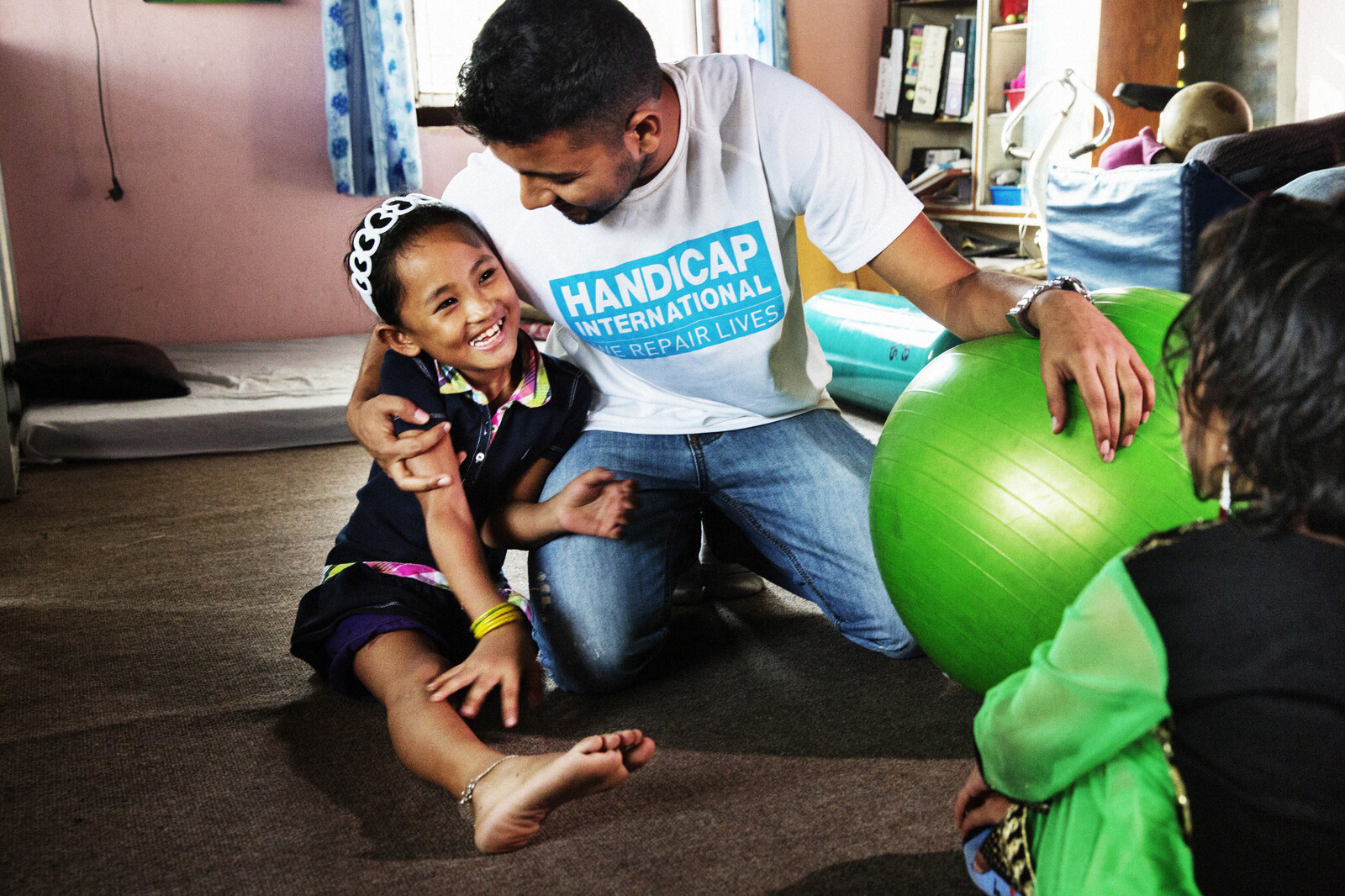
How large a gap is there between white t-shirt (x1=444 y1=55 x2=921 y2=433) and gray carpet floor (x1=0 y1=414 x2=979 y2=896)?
44cm

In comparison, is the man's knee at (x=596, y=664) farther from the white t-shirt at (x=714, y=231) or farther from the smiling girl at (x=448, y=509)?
the white t-shirt at (x=714, y=231)

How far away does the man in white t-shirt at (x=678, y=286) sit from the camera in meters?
1.29

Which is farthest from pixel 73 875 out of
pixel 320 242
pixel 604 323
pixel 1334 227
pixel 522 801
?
pixel 320 242

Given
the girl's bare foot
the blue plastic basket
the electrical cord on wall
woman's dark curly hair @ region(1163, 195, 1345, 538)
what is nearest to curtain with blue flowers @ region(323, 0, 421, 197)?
the electrical cord on wall

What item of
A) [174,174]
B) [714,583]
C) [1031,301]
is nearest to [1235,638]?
[1031,301]

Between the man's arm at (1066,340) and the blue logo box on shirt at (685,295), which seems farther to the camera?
the blue logo box on shirt at (685,295)

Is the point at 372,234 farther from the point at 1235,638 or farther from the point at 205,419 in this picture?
the point at 205,419

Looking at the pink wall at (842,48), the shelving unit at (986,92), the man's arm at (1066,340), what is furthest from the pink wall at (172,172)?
the man's arm at (1066,340)

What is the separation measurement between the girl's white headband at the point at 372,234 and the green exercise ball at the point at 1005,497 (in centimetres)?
75

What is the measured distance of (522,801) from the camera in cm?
108

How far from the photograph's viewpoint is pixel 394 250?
1.41 metres

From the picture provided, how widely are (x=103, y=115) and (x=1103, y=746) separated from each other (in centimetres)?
419

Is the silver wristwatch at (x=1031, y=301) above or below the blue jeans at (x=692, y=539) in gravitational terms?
above

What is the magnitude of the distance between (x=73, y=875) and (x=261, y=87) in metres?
3.54
